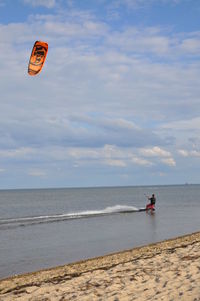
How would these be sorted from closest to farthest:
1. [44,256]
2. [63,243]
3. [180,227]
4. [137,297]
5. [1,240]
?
[137,297] → [44,256] → [63,243] → [1,240] → [180,227]

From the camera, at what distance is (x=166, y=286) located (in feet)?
28.3

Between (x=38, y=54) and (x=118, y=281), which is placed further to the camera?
(x=38, y=54)

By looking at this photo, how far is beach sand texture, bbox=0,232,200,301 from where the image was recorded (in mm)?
8281

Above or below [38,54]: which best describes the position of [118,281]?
below

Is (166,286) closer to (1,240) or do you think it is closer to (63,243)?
(63,243)

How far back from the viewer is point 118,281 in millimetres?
9625

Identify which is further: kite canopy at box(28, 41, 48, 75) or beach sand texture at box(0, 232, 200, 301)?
kite canopy at box(28, 41, 48, 75)

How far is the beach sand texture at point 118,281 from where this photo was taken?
8.28m

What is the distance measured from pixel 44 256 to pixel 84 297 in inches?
316

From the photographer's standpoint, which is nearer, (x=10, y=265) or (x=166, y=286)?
(x=166, y=286)

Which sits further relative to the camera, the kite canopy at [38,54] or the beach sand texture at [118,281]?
the kite canopy at [38,54]

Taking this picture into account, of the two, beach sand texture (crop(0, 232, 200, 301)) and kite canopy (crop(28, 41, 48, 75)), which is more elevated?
kite canopy (crop(28, 41, 48, 75))

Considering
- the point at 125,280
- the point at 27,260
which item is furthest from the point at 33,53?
the point at 125,280

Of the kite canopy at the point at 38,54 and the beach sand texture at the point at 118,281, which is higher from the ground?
the kite canopy at the point at 38,54
